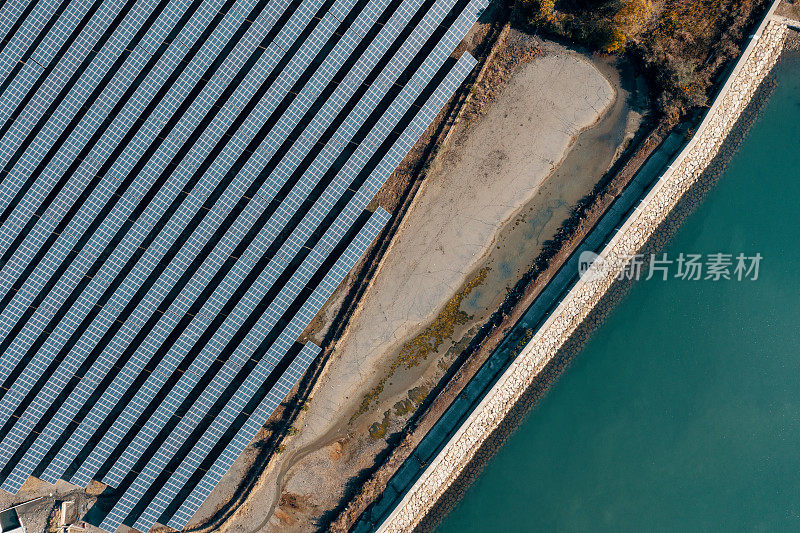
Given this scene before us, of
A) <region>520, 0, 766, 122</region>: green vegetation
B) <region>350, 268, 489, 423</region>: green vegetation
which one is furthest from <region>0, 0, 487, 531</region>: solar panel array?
<region>520, 0, 766, 122</region>: green vegetation

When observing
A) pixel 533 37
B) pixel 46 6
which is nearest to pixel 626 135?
pixel 533 37

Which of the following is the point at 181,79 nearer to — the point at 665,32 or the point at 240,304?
the point at 240,304

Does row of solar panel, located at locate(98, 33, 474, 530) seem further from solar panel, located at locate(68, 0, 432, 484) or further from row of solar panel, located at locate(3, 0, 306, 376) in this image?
row of solar panel, located at locate(3, 0, 306, 376)

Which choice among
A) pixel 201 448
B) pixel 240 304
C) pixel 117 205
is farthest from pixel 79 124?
pixel 201 448

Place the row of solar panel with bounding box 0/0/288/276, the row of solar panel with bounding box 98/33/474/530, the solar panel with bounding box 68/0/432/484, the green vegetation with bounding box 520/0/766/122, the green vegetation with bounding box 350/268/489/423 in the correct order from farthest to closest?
the green vegetation with bounding box 350/268/489/423, the green vegetation with bounding box 520/0/766/122, the row of solar panel with bounding box 98/33/474/530, the solar panel with bounding box 68/0/432/484, the row of solar panel with bounding box 0/0/288/276

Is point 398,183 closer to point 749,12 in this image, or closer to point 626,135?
point 626,135
